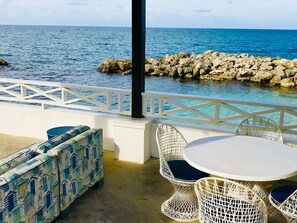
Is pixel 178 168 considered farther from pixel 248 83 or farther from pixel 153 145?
pixel 248 83

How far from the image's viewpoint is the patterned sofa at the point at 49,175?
2.42 meters

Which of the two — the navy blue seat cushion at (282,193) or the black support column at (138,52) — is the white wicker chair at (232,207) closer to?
the navy blue seat cushion at (282,193)

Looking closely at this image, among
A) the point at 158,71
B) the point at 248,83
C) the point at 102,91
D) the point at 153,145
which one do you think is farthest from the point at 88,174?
the point at 158,71

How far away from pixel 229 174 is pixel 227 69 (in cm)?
1908

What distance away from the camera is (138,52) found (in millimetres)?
4289

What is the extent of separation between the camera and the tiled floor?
312 centimetres

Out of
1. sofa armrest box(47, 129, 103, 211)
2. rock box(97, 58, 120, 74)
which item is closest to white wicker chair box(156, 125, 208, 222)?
sofa armrest box(47, 129, 103, 211)

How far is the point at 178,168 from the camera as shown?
3.22 m

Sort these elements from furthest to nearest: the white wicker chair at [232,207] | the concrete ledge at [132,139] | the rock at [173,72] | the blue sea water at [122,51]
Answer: the rock at [173,72] → the blue sea water at [122,51] → the concrete ledge at [132,139] → the white wicker chair at [232,207]

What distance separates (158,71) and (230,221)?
20.2 meters

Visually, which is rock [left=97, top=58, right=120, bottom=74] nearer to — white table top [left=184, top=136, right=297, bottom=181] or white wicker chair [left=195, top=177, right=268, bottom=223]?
white table top [left=184, top=136, right=297, bottom=181]

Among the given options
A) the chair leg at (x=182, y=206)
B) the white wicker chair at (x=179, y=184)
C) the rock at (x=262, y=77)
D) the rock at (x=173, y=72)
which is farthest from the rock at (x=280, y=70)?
the chair leg at (x=182, y=206)

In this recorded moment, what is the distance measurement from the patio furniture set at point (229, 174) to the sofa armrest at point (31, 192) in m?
1.00

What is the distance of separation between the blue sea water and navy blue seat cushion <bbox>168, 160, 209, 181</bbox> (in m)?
14.4
